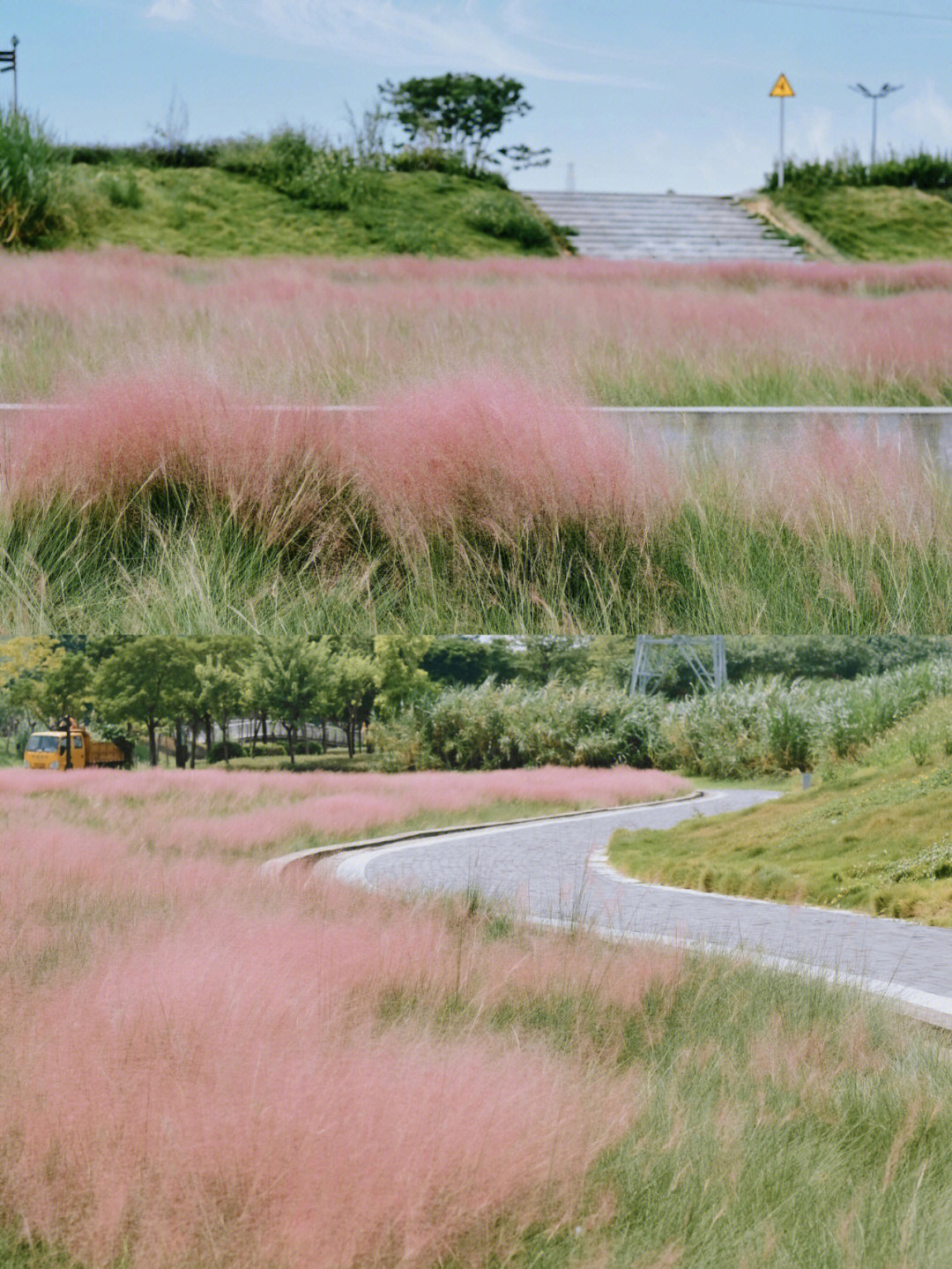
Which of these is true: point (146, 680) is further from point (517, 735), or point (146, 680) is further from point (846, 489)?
point (846, 489)

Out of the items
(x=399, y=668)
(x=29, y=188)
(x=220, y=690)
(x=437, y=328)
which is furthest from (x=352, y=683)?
(x=29, y=188)

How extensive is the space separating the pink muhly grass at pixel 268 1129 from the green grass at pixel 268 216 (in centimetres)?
688

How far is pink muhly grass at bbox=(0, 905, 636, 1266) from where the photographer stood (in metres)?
1.65

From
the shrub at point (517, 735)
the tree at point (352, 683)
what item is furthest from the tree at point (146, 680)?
the shrub at point (517, 735)

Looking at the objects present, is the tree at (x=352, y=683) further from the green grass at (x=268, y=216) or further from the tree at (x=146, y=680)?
the green grass at (x=268, y=216)

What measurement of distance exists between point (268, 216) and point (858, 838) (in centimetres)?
698

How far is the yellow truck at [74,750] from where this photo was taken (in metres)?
3.12

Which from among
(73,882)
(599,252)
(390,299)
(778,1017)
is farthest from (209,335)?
(599,252)

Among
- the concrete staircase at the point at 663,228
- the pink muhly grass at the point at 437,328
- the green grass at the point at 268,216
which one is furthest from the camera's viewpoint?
the concrete staircase at the point at 663,228

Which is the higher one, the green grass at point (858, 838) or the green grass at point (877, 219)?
the green grass at point (877, 219)

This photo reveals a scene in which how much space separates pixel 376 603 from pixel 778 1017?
1.41 meters

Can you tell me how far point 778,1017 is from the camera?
99.8 inches

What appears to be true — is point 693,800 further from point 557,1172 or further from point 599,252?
point 599,252

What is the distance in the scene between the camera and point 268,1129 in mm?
1773
